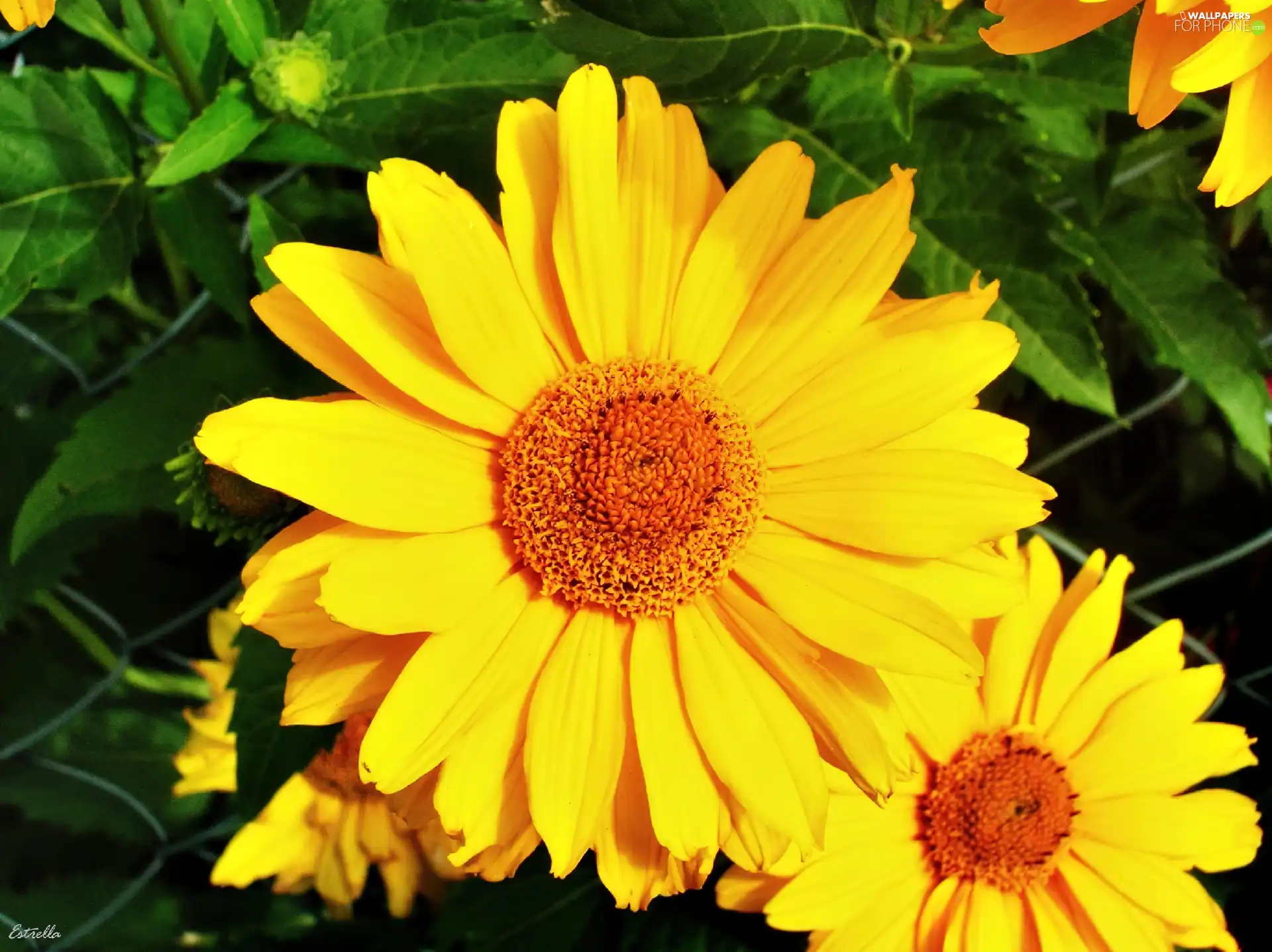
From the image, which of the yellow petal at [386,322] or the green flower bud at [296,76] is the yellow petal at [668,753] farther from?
the green flower bud at [296,76]

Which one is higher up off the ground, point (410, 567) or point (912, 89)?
point (912, 89)

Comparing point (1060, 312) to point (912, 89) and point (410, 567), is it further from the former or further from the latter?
point (410, 567)

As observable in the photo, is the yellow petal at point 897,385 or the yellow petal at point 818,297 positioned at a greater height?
the yellow petal at point 818,297

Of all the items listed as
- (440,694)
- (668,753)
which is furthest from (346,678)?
(668,753)

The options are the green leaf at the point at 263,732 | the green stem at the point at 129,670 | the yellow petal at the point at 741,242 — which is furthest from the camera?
the green stem at the point at 129,670

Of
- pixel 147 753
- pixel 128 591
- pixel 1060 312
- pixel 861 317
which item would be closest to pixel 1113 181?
pixel 1060 312

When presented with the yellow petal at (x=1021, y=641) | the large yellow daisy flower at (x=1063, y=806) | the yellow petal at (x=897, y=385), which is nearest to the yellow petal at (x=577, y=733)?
the yellow petal at (x=897, y=385)

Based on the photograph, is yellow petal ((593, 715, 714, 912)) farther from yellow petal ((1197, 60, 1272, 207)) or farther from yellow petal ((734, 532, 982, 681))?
yellow petal ((1197, 60, 1272, 207))

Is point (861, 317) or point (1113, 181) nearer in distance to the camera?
point (861, 317)
